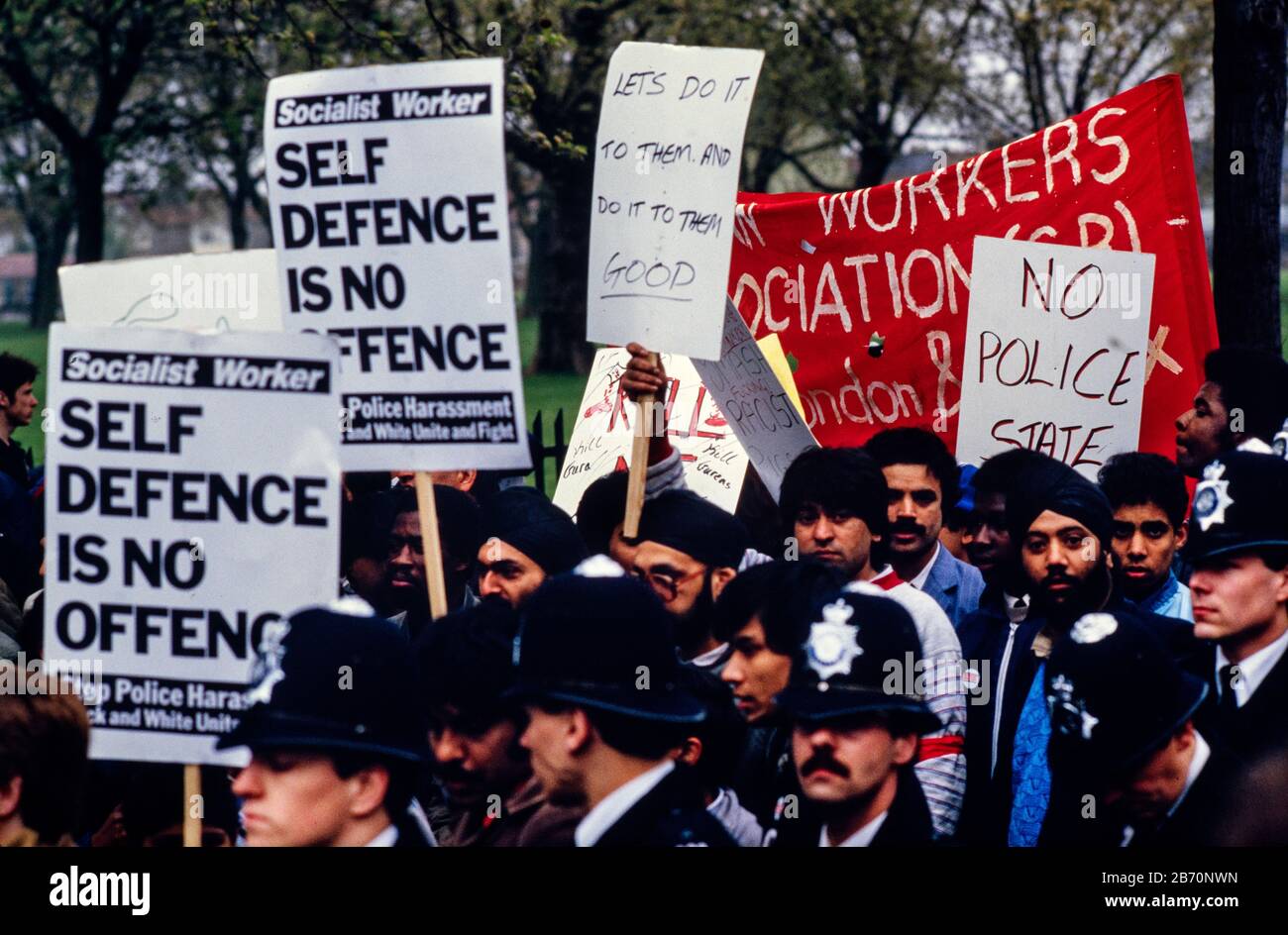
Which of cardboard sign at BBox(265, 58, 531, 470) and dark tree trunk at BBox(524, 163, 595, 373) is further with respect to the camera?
dark tree trunk at BBox(524, 163, 595, 373)

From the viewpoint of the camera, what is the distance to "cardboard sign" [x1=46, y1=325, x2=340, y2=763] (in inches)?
142

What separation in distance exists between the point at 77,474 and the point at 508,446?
0.94 meters

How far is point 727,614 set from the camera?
12.9 ft

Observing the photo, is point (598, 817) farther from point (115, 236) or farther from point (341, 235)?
point (115, 236)

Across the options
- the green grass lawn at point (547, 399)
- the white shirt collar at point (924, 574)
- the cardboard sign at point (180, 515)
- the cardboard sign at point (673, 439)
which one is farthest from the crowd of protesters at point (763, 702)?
the green grass lawn at point (547, 399)

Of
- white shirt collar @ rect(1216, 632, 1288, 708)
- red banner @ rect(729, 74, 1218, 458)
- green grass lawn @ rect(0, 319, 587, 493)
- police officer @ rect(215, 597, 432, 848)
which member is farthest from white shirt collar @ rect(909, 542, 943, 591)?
green grass lawn @ rect(0, 319, 587, 493)

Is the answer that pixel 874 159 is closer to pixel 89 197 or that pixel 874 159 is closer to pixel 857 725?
pixel 89 197

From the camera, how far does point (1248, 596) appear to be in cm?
385

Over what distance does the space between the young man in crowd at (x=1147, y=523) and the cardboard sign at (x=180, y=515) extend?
2432 mm

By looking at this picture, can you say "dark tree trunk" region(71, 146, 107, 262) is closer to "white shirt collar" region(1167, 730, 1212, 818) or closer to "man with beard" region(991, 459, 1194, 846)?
"man with beard" region(991, 459, 1194, 846)

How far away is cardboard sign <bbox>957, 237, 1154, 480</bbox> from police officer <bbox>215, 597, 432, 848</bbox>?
2881mm

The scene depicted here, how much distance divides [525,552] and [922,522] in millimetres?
1279

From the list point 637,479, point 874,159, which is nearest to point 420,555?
point 637,479

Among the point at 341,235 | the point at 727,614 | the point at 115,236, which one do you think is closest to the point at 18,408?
the point at 341,235
